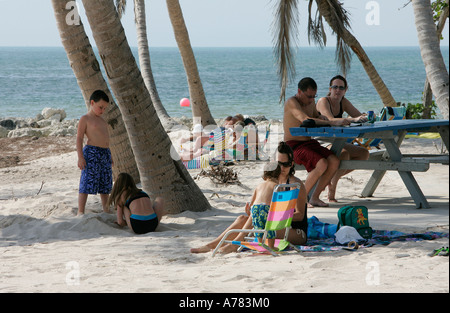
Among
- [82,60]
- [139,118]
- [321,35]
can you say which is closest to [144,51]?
[321,35]

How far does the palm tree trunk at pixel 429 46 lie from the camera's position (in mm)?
7277

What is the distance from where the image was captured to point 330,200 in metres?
7.48

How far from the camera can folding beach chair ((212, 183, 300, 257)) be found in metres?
4.88

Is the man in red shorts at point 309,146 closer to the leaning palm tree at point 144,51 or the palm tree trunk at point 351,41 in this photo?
the palm tree trunk at point 351,41

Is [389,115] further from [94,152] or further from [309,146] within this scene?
[94,152]

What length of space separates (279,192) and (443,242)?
1456 mm

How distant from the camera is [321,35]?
13.4m

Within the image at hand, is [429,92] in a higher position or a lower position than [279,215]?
higher

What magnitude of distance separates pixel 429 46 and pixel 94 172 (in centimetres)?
420

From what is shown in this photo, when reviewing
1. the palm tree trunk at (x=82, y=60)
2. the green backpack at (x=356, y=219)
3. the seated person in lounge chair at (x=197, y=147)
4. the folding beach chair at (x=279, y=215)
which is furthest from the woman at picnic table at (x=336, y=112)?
the seated person in lounge chair at (x=197, y=147)

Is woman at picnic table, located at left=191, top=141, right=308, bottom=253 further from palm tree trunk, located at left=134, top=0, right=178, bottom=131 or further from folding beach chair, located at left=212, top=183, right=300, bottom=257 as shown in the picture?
palm tree trunk, located at left=134, top=0, right=178, bottom=131

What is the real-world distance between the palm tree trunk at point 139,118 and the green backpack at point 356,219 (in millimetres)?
2179

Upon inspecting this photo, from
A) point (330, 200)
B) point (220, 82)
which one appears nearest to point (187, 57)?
point (330, 200)

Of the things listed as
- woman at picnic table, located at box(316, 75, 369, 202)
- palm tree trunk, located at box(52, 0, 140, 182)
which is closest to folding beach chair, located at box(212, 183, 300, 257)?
woman at picnic table, located at box(316, 75, 369, 202)
